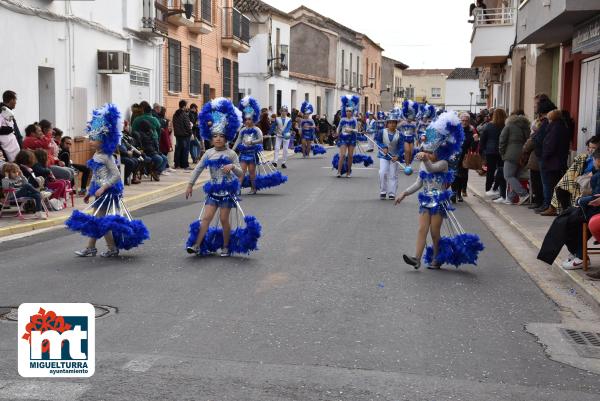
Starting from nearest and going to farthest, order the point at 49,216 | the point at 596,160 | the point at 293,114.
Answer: the point at 596,160 → the point at 49,216 → the point at 293,114

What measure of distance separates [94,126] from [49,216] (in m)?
4.05

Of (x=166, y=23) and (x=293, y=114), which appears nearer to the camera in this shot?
(x=166, y=23)

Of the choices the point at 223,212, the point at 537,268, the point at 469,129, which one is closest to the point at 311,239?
the point at 223,212

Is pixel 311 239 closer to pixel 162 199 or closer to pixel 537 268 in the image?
pixel 537 268

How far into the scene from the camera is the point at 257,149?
17.0 meters

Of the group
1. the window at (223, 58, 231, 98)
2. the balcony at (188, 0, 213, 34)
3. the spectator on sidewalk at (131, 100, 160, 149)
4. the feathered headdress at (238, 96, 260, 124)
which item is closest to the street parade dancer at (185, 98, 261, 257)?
the feathered headdress at (238, 96, 260, 124)

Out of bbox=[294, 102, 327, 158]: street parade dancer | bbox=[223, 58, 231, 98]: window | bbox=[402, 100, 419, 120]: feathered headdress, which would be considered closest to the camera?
bbox=[402, 100, 419, 120]: feathered headdress

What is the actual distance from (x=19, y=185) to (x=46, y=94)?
196 inches

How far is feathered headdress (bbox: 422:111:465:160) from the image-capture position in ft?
30.3

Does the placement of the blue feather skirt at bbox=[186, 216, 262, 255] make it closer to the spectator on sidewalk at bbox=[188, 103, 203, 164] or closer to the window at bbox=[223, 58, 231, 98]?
the spectator on sidewalk at bbox=[188, 103, 203, 164]

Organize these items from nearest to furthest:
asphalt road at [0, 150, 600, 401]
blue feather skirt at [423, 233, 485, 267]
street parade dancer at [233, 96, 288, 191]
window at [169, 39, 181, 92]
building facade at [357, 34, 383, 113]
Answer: asphalt road at [0, 150, 600, 401] < blue feather skirt at [423, 233, 485, 267] < street parade dancer at [233, 96, 288, 191] < window at [169, 39, 181, 92] < building facade at [357, 34, 383, 113]

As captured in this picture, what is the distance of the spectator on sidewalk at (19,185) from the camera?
12930 mm

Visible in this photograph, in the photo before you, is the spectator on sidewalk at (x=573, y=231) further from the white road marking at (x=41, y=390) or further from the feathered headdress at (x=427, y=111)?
the feathered headdress at (x=427, y=111)

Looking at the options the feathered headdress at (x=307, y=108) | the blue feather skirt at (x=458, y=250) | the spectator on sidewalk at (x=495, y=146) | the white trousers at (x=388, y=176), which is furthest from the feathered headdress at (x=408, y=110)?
the blue feather skirt at (x=458, y=250)
